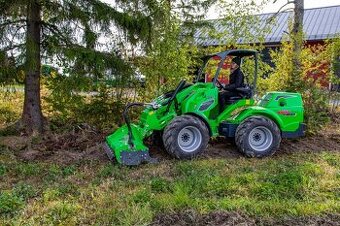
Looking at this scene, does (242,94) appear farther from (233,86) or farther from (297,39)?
(297,39)

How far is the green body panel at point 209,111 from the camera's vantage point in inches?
255

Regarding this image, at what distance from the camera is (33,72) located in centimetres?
801

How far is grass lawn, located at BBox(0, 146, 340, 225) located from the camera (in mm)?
4129

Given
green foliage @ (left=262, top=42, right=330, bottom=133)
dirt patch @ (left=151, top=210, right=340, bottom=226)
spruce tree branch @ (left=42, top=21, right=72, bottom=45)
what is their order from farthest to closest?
green foliage @ (left=262, top=42, right=330, bottom=133), spruce tree branch @ (left=42, top=21, right=72, bottom=45), dirt patch @ (left=151, top=210, right=340, bottom=226)

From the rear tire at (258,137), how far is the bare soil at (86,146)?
228 mm

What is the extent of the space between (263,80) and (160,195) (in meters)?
6.71

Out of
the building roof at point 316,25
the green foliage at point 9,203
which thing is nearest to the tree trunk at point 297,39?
the building roof at point 316,25

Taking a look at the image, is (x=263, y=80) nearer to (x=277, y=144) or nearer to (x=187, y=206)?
(x=277, y=144)

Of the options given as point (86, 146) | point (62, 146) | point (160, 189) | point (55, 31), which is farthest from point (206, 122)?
point (55, 31)

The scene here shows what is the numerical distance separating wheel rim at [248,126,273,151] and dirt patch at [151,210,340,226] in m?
2.73

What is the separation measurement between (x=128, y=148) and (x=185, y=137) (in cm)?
98

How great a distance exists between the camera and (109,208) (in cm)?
426

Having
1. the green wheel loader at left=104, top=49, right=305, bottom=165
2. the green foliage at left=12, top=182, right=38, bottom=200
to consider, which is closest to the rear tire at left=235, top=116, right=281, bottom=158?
the green wheel loader at left=104, top=49, right=305, bottom=165

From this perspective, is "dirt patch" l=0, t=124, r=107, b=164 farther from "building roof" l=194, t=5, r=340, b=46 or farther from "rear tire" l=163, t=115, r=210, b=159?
"building roof" l=194, t=5, r=340, b=46
